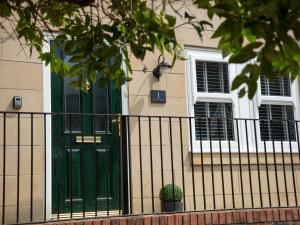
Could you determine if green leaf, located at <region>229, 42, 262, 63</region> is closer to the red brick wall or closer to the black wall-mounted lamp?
the red brick wall

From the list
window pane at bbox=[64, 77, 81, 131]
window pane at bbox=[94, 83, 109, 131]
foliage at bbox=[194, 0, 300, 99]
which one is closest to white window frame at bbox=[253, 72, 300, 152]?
window pane at bbox=[94, 83, 109, 131]

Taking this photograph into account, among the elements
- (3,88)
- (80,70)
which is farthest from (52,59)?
(3,88)

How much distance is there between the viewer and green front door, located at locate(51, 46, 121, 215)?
5.44m

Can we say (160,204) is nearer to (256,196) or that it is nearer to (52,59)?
(256,196)

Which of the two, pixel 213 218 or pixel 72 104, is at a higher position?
pixel 72 104

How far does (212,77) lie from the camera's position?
21.5 feet

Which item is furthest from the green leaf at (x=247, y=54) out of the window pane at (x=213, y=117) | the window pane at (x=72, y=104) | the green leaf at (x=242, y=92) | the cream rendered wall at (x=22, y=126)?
the window pane at (x=213, y=117)

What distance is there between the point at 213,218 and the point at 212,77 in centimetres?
244

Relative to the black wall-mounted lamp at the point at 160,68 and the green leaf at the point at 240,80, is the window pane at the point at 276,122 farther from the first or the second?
the green leaf at the point at 240,80

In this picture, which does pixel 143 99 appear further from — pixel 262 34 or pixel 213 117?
pixel 262 34

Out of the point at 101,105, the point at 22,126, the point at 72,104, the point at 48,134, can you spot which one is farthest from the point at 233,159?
the point at 22,126

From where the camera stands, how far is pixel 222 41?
2.02 meters

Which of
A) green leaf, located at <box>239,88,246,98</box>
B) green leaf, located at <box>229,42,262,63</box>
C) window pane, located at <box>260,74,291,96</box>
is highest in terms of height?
window pane, located at <box>260,74,291,96</box>

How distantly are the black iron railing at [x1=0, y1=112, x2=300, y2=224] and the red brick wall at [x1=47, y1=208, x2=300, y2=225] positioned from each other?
194mm
